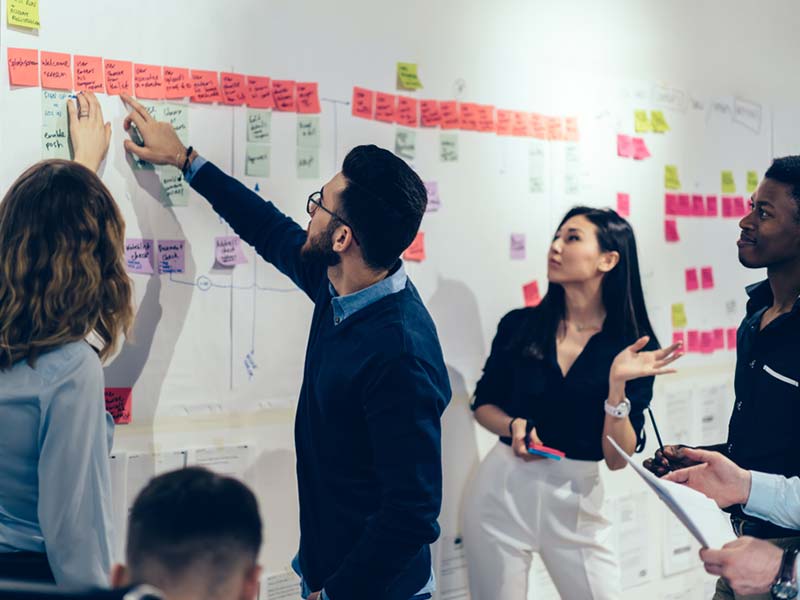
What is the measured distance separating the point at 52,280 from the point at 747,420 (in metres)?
1.55

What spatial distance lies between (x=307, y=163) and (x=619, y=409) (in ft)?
3.59

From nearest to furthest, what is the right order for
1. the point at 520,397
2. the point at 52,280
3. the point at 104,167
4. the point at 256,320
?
the point at 52,280 < the point at 104,167 < the point at 256,320 < the point at 520,397

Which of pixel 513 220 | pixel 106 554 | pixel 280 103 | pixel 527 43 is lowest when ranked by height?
pixel 106 554

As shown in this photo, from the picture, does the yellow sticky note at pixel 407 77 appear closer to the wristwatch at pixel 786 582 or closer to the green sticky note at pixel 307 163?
the green sticky note at pixel 307 163

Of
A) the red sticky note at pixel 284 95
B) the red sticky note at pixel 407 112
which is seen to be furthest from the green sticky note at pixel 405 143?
the red sticky note at pixel 284 95

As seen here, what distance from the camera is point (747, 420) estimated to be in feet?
6.53

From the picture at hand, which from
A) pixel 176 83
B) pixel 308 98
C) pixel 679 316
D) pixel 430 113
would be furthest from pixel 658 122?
pixel 176 83

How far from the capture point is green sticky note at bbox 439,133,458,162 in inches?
101

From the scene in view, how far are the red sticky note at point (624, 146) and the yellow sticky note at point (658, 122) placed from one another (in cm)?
15

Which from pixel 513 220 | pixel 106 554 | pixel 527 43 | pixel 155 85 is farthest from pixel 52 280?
pixel 527 43

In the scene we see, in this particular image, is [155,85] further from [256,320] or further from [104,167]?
[256,320]

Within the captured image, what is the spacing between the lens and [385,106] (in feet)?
7.99

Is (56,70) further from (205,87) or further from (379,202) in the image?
(379,202)

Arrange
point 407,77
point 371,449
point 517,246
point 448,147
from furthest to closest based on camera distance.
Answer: point 517,246 < point 448,147 < point 407,77 < point 371,449
